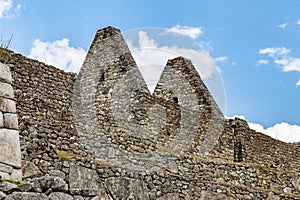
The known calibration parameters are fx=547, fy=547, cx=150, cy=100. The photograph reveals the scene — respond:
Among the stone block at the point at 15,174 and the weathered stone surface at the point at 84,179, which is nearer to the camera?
the stone block at the point at 15,174

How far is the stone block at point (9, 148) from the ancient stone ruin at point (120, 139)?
12mm

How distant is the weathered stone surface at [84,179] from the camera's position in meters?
8.49

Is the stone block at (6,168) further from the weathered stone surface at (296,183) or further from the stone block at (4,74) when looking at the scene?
the weathered stone surface at (296,183)

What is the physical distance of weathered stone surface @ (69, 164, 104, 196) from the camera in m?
8.49

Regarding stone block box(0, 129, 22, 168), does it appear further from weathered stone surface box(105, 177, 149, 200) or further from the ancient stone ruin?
weathered stone surface box(105, 177, 149, 200)

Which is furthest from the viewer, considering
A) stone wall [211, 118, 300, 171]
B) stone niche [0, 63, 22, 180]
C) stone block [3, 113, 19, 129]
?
stone wall [211, 118, 300, 171]

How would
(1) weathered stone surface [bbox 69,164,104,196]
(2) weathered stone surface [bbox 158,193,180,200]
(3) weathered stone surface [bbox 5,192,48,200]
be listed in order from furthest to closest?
1. (2) weathered stone surface [bbox 158,193,180,200]
2. (1) weathered stone surface [bbox 69,164,104,196]
3. (3) weathered stone surface [bbox 5,192,48,200]

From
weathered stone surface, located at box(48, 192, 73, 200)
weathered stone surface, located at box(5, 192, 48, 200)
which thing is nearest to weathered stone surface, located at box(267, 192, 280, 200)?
weathered stone surface, located at box(48, 192, 73, 200)

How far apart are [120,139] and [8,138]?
6.33 metres

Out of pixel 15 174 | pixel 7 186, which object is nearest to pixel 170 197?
pixel 15 174

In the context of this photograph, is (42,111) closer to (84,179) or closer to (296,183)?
(84,179)

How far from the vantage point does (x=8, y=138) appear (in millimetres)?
6250

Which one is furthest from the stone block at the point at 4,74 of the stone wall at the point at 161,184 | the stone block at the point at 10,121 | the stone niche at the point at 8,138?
the stone wall at the point at 161,184

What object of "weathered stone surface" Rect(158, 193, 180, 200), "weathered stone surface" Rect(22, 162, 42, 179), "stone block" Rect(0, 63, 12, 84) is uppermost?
"stone block" Rect(0, 63, 12, 84)
